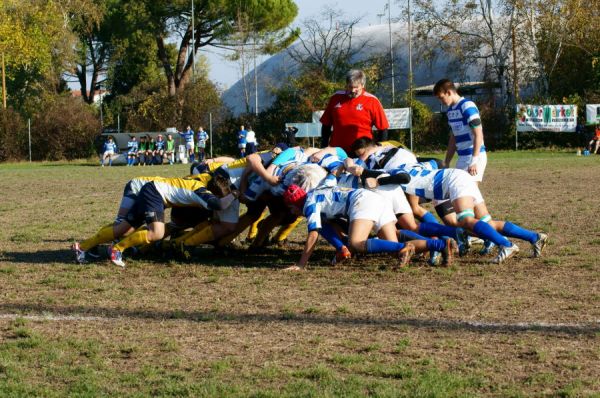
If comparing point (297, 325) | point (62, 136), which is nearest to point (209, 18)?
point (62, 136)

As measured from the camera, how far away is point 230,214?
938 centimetres

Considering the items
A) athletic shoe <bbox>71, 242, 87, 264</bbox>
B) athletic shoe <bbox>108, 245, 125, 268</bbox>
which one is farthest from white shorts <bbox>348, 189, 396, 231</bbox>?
athletic shoe <bbox>71, 242, 87, 264</bbox>

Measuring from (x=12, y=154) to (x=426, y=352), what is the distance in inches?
1564

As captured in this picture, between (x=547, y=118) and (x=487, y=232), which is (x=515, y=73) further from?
(x=487, y=232)

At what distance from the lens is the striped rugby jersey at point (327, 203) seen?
8.40m

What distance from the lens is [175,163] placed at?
1475 inches

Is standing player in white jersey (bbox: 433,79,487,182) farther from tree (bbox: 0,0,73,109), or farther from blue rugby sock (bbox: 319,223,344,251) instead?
tree (bbox: 0,0,73,109)

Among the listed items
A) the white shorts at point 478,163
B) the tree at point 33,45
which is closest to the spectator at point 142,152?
the tree at point 33,45

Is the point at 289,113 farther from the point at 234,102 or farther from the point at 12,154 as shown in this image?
the point at 234,102

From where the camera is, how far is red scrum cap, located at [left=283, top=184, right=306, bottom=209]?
8555 millimetres

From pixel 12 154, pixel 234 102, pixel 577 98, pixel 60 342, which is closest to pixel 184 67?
pixel 234 102

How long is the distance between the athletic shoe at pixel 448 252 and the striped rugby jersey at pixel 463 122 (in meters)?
1.39

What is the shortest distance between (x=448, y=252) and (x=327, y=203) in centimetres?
128

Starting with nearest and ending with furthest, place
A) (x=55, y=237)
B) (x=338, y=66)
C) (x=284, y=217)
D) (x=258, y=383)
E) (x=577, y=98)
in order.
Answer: (x=258, y=383)
(x=284, y=217)
(x=55, y=237)
(x=577, y=98)
(x=338, y=66)
